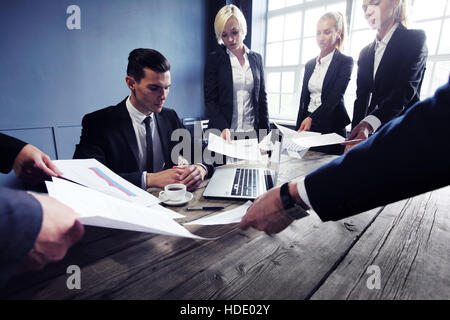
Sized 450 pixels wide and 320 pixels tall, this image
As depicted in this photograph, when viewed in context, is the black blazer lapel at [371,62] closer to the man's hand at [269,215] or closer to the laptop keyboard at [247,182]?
the laptop keyboard at [247,182]

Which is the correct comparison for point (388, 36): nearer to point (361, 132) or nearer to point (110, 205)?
point (361, 132)

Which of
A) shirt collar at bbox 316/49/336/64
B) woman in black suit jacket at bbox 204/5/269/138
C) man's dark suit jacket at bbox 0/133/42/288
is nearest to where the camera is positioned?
man's dark suit jacket at bbox 0/133/42/288

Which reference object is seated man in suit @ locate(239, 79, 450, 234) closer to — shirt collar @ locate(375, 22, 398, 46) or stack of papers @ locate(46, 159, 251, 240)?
stack of papers @ locate(46, 159, 251, 240)

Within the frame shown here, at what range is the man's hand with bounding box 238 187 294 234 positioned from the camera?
0.59 m

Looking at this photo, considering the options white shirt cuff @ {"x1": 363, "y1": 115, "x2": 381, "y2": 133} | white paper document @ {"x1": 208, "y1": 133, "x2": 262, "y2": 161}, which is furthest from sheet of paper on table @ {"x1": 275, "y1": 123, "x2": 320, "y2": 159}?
white shirt cuff @ {"x1": 363, "y1": 115, "x2": 381, "y2": 133}

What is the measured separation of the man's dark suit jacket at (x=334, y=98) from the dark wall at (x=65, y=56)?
9.44ft

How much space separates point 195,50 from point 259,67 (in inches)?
102

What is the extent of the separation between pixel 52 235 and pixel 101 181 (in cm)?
39

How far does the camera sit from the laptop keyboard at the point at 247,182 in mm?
938

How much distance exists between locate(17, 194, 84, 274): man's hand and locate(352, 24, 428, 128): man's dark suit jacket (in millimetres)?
1716

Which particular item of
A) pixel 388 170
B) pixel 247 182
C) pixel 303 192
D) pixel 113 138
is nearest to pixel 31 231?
pixel 303 192

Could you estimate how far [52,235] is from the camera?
0.43m
